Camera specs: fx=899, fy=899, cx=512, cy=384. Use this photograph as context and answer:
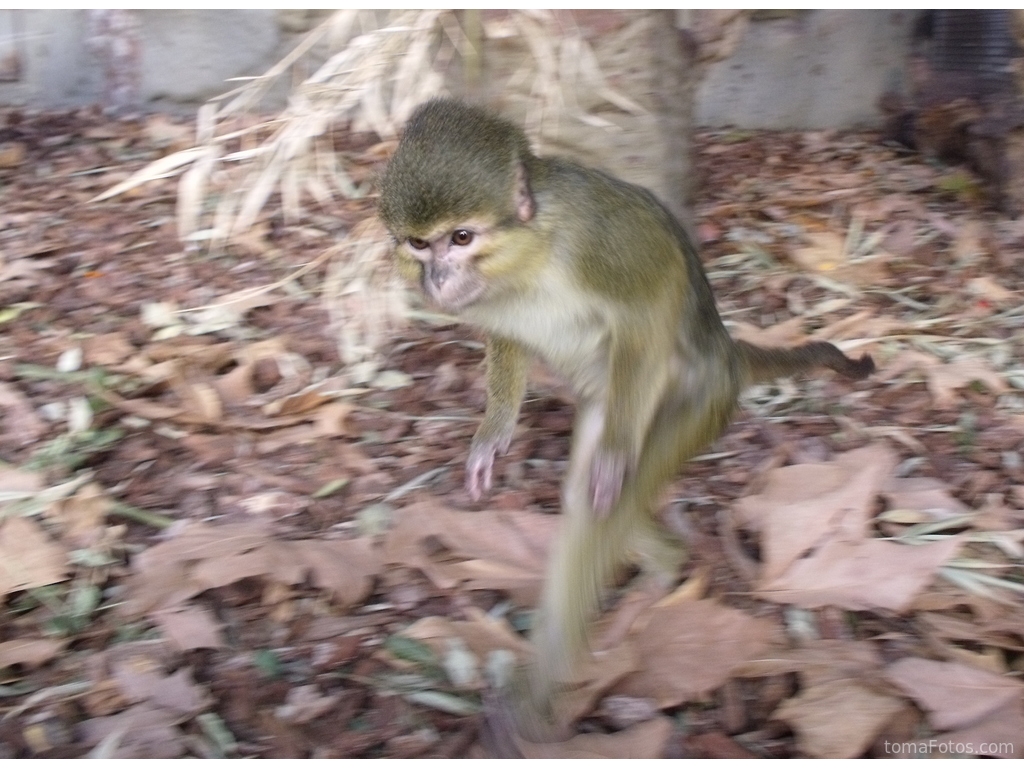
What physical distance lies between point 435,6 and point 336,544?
2.18 m

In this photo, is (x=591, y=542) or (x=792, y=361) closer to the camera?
(x=591, y=542)

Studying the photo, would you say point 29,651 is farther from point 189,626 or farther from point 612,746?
point 612,746

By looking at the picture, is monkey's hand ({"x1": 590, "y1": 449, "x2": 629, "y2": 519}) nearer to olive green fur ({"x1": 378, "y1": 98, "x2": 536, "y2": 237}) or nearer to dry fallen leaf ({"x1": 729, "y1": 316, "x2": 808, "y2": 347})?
olive green fur ({"x1": 378, "y1": 98, "x2": 536, "y2": 237})

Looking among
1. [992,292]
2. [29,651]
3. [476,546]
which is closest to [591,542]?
[476,546]

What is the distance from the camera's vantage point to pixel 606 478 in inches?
93.0

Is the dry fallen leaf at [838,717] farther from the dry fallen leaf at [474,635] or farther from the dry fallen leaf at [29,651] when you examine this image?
the dry fallen leaf at [29,651]

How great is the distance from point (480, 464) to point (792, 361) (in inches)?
41.0

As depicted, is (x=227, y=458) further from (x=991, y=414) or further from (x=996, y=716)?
(x=991, y=414)

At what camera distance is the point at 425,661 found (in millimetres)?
2277

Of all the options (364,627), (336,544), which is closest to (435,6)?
(336,544)

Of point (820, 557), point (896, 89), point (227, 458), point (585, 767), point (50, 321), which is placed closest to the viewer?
point (585, 767)

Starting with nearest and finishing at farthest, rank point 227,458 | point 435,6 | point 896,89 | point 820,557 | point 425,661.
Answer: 1. point 425,661
2. point 820,557
3. point 227,458
4. point 435,6
5. point 896,89

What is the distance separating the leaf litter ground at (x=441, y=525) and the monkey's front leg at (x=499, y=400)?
165 millimetres

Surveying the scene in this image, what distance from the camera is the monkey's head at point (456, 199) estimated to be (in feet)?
7.70
